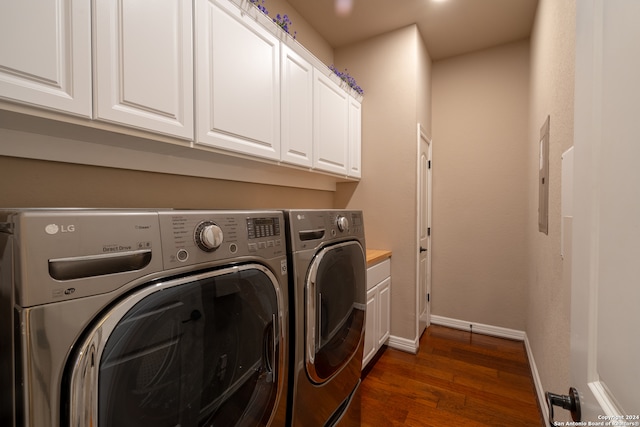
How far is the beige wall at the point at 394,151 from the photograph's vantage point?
256cm

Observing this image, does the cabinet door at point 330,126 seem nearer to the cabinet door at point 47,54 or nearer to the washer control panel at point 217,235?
the washer control panel at point 217,235

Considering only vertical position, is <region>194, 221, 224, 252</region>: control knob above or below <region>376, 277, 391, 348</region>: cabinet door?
above

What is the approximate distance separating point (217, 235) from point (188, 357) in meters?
0.32

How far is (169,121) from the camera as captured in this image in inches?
45.1

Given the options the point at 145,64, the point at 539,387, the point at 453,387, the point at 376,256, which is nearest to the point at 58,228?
the point at 145,64

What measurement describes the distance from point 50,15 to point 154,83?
0.31 m

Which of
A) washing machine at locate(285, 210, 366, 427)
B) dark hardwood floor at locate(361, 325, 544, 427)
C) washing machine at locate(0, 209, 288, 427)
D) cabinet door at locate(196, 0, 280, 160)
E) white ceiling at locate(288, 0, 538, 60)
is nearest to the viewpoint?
washing machine at locate(0, 209, 288, 427)

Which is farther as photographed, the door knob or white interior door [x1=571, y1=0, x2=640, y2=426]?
the door knob

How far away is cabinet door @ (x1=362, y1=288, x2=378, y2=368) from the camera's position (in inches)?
85.7

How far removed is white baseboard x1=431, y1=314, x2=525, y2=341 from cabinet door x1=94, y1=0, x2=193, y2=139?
3191 millimetres

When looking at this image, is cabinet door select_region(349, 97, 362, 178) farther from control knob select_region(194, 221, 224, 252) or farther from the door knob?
the door knob

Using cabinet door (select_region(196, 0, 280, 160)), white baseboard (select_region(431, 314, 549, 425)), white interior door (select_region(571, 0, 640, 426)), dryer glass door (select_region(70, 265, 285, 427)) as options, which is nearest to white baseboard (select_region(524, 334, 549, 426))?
white baseboard (select_region(431, 314, 549, 425))

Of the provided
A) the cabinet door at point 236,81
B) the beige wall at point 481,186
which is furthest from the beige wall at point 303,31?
the beige wall at point 481,186

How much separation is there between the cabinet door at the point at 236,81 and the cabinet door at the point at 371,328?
1339 mm
